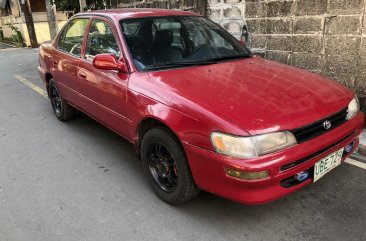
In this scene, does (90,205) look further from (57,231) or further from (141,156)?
(141,156)

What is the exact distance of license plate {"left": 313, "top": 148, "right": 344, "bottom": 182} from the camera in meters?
2.75

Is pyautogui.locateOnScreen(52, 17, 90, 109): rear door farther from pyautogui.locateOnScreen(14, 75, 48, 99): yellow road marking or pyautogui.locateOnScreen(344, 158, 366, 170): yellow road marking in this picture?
pyautogui.locateOnScreen(344, 158, 366, 170): yellow road marking

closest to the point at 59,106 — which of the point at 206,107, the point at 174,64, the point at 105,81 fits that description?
the point at 105,81

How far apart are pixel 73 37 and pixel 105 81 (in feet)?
4.64

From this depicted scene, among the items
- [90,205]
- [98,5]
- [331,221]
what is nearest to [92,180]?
[90,205]

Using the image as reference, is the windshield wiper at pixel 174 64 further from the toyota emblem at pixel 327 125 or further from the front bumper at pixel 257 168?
the toyota emblem at pixel 327 125

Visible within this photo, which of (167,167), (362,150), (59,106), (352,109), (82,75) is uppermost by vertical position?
(82,75)

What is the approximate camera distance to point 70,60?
4570 millimetres

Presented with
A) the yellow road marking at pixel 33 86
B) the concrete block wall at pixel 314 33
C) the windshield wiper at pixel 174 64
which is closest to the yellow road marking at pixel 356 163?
the concrete block wall at pixel 314 33

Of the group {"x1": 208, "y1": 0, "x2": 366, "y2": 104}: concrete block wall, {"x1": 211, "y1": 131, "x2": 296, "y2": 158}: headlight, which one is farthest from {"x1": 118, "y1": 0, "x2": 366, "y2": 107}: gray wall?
{"x1": 211, "y1": 131, "x2": 296, "y2": 158}: headlight

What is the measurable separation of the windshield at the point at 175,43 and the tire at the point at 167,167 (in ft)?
2.42

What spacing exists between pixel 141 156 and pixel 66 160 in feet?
3.93

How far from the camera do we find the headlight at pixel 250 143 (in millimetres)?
2451

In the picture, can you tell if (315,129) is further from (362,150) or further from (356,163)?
(362,150)
